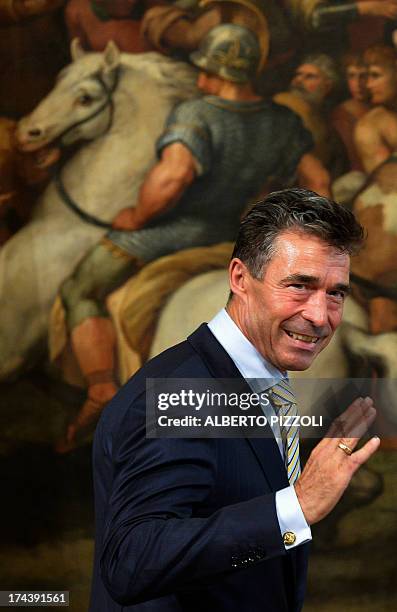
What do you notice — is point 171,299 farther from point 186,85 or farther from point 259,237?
point 259,237

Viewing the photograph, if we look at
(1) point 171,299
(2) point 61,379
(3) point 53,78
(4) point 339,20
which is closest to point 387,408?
(1) point 171,299

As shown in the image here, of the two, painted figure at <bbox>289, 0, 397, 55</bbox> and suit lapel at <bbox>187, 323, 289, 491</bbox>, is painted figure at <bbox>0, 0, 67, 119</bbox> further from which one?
suit lapel at <bbox>187, 323, 289, 491</bbox>

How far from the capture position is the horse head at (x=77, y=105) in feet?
16.6

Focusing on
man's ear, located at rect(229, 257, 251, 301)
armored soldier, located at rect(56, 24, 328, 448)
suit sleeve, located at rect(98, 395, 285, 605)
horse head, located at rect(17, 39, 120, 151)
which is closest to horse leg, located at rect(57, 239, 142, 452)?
armored soldier, located at rect(56, 24, 328, 448)

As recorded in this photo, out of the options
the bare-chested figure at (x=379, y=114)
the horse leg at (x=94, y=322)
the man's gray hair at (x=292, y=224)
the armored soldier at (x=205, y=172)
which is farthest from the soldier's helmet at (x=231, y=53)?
the man's gray hair at (x=292, y=224)

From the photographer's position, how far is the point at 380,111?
16.8 feet

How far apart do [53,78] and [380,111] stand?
5.89 ft

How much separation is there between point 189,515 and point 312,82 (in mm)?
3936

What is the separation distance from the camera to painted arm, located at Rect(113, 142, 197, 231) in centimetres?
508

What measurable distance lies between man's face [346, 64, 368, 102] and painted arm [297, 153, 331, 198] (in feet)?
1.37

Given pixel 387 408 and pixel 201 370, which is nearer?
pixel 201 370

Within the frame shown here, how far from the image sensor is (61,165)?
5.07 m

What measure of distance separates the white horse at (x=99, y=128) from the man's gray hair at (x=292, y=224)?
3218mm

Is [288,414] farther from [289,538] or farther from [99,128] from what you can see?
[99,128]
